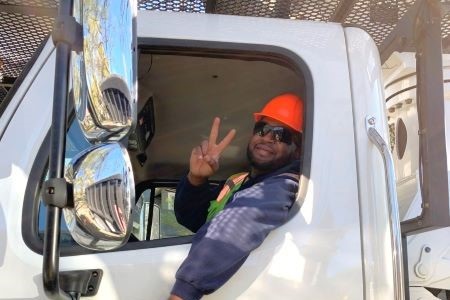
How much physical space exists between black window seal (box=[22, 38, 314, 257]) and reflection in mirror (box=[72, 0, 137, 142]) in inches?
20.4

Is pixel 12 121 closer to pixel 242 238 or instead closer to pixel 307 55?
pixel 242 238

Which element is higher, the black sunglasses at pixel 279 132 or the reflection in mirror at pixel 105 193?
the black sunglasses at pixel 279 132

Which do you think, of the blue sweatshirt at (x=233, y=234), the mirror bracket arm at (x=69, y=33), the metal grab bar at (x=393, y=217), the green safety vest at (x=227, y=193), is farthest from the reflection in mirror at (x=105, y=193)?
the green safety vest at (x=227, y=193)

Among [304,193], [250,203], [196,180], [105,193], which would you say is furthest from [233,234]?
[196,180]

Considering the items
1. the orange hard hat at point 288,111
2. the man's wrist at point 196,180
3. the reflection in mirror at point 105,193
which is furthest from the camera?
the man's wrist at point 196,180

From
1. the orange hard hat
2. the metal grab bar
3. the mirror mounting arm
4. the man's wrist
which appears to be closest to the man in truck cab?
the orange hard hat

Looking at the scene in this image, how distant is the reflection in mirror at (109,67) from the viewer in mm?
1220

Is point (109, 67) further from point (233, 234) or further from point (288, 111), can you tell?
point (288, 111)

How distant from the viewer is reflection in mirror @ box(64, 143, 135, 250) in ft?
3.95

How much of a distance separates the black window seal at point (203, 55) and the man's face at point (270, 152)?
0.21 metres

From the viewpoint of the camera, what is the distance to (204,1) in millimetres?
2295

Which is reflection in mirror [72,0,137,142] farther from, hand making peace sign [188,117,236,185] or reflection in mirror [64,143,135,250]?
hand making peace sign [188,117,236,185]

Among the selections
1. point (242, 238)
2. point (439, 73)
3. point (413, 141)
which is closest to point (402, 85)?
point (413, 141)

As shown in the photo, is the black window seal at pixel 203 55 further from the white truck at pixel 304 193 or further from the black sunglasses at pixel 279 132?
the black sunglasses at pixel 279 132
